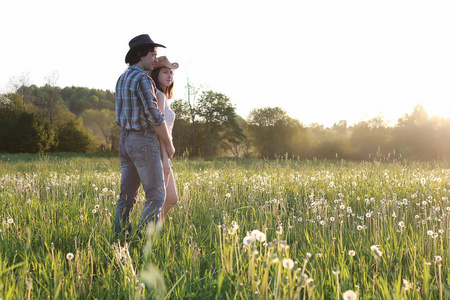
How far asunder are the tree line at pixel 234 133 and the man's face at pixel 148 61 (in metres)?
40.6

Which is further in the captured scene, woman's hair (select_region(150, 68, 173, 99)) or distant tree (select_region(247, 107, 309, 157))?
distant tree (select_region(247, 107, 309, 157))

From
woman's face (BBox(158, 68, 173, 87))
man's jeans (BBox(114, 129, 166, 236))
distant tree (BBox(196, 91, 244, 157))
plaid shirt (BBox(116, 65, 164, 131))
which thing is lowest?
man's jeans (BBox(114, 129, 166, 236))

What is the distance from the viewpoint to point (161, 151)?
155 inches

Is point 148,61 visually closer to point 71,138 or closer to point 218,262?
point 218,262

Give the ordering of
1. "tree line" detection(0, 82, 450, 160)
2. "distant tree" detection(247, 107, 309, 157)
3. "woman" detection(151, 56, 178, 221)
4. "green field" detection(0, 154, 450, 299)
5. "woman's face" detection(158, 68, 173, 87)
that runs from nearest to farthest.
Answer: "green field" detection(0, 154, 450, 299) < "woman" detection(151, 56, 178, 221) < "woman's face" detection(158, 68, 173, 87) < "tree line" detection(0, 82, 450, 160) < "distant tree" detection(247, 107, 309, 157)

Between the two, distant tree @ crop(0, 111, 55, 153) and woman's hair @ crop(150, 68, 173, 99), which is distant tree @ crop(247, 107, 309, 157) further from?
woman's hair @ crop(150, 68, 173, 99)

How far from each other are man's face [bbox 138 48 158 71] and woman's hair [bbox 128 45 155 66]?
4 cm

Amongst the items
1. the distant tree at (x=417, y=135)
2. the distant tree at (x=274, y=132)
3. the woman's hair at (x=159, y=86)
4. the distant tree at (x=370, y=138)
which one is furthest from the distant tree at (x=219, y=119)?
the woman's hair at (x=159, y=86)

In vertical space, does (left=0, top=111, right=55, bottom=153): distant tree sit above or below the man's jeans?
above

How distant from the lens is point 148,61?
12.8 ft

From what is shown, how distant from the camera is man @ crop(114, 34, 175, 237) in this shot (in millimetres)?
3623

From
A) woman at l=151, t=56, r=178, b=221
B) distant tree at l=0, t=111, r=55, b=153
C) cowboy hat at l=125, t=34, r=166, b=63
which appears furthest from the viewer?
distant tree at l=0, t=111, r=55, b=153

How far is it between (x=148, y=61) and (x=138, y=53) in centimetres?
16


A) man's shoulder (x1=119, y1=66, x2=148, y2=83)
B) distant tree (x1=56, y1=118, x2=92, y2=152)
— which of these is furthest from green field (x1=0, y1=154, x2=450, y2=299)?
distant tree (x1=56, y1=118, x2=92, y2=152)
